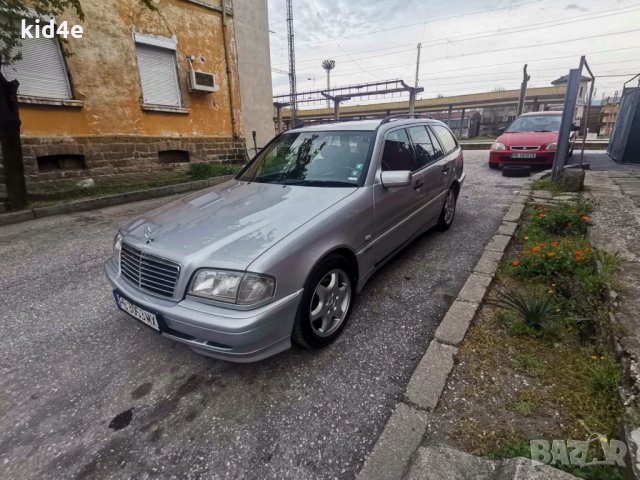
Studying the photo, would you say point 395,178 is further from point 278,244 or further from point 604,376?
point 604,376

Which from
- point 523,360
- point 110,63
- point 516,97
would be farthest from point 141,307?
point 516,97

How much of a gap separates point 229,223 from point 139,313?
816 mm

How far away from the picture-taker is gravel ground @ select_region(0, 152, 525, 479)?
165 centimetres

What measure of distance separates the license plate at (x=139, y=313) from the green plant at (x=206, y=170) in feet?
25.5

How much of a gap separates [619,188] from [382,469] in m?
6.62

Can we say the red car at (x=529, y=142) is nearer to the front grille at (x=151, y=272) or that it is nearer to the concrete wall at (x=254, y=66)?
the concrete wall at (x=254, y=66)

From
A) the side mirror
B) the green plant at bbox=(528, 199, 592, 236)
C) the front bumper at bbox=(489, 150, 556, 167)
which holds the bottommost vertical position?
the green plant at bbox=(528, 199, 592, 236)

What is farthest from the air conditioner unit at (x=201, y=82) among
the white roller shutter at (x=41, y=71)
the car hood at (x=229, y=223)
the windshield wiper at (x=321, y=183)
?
the windshield wiper at (x=321, y=183)

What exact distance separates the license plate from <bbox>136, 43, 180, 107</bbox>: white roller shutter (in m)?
8.54

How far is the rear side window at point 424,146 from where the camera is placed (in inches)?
146

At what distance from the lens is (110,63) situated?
316 inches

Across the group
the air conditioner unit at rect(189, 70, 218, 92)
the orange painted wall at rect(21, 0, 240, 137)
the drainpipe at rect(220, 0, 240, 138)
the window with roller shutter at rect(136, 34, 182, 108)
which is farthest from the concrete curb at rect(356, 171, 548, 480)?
the drainpipe at rect(220, 0, 240, 138)

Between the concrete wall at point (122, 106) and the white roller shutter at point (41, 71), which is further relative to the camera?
the concrete wall at point (122, 106)

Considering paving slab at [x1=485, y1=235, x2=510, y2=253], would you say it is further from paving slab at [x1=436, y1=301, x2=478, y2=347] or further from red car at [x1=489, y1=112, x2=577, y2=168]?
red car at [x1=489, y1=112, x2=577, y2=168]
